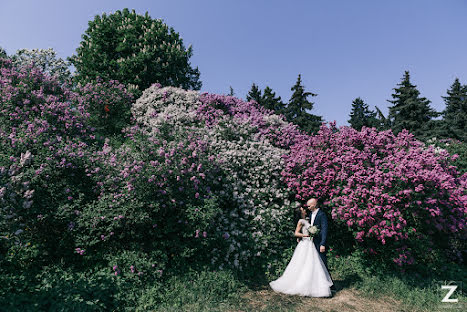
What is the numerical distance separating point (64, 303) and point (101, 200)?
235cm

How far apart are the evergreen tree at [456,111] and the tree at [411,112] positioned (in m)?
3.82

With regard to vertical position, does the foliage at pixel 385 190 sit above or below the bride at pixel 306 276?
above

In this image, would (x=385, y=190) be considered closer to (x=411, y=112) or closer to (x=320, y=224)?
(x=320, y=224)

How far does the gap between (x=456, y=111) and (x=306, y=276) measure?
3977cm

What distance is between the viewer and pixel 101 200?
7.02 meters

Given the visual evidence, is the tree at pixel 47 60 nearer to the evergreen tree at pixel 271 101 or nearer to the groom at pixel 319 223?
the evergreen tree at pixel 271 101

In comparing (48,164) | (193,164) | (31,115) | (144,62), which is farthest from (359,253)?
(144,62)

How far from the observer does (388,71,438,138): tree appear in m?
30.3

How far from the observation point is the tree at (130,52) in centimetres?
1664

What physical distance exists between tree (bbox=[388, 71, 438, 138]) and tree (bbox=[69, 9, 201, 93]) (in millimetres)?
24579

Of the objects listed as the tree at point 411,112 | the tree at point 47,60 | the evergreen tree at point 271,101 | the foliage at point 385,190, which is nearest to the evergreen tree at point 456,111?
the tree at point 411,112

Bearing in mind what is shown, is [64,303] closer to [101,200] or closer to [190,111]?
[101,200]

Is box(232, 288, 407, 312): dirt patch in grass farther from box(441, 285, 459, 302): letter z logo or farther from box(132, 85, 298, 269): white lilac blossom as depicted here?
box(441, 285, 459, 302): letter z logo

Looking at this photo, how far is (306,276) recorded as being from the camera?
673 centimetres
